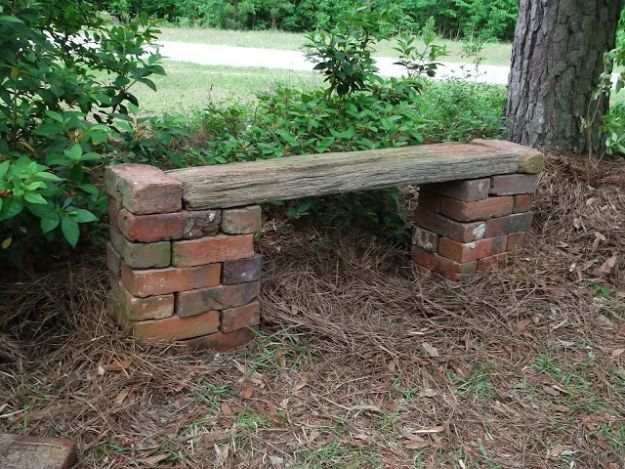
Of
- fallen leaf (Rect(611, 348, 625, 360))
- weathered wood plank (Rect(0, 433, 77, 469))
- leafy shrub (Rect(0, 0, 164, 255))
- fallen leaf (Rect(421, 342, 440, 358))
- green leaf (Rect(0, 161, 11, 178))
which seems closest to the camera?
weathered wood plank (Rect(0, 433, 77, 469))

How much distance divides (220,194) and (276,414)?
34.1 inches

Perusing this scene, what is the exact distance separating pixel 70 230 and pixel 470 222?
6.32 feet

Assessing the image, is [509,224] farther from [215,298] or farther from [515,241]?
[215,298]

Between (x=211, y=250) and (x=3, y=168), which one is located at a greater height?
(x=3, y=168)

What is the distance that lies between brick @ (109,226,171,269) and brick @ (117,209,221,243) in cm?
2

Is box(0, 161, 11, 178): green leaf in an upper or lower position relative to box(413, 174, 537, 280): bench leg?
upper

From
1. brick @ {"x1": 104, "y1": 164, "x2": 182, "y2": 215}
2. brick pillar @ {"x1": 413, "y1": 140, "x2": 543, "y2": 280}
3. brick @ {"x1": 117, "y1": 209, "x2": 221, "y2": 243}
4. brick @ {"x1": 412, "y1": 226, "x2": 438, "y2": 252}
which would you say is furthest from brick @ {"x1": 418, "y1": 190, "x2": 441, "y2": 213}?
brick @ {"x1": 104, "y1": 164, "x2": 182, "y2": 215}

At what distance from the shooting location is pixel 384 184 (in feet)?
10.1

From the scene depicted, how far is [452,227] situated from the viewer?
346 cm

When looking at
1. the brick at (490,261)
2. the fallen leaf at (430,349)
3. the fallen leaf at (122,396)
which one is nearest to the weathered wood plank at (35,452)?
the fallen leaf at (122,396)

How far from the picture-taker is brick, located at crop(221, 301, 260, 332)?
2818mm

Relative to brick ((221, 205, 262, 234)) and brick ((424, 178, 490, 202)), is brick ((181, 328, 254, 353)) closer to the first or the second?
brick ((221, 205, 262, 234))

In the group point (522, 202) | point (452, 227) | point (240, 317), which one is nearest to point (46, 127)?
point (240, 317)

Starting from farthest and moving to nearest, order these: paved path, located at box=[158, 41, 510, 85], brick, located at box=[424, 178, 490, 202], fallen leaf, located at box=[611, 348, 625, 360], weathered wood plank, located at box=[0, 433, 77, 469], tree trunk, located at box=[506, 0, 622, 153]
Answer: paved path, located at box=[158, 41, 510, 85] < tree trunk, located at box=[506, 0, 622, 153] < brick, located at box=[424, 178, 490, 202] < fallen leaf, located at box=[611, 348, 625, 360] < weathered wood plank, located at box=[0, 433, 77, 469]
